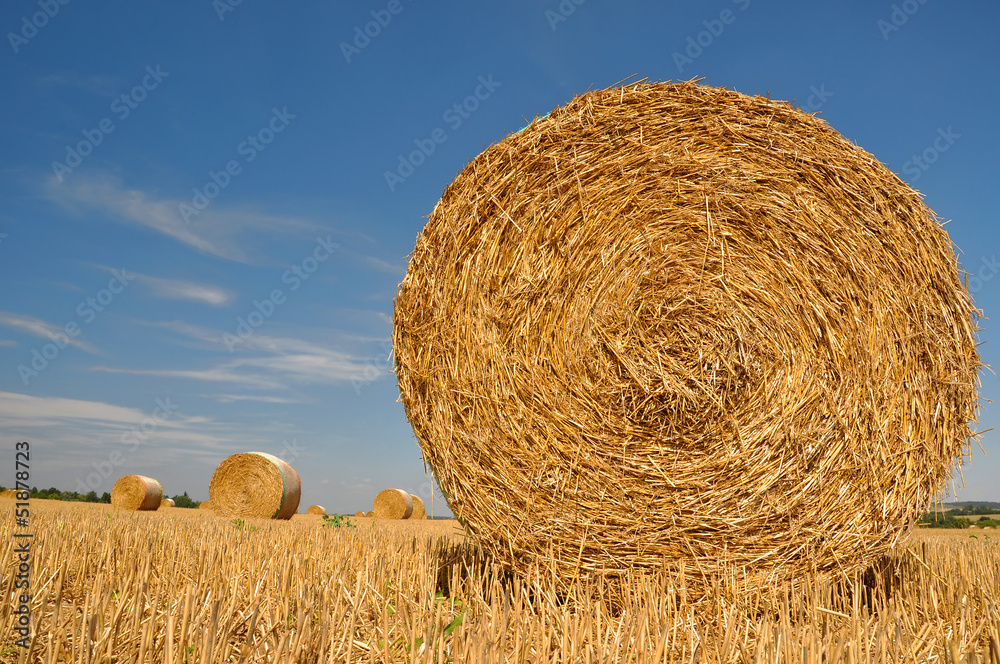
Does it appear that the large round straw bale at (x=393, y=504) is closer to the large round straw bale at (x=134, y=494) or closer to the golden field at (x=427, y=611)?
the large round straw bale at (x=134, y=494)

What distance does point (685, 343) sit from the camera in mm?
3357

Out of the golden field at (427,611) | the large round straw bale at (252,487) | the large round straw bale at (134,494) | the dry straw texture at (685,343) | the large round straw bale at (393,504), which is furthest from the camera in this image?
the large round straw bale at (393,504)

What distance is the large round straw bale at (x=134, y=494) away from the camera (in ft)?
44.8

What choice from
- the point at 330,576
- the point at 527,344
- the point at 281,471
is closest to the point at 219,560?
the point at 330,576

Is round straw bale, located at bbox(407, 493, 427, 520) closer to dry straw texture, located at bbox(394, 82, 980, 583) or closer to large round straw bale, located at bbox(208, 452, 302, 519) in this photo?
large round straw bale, located at bbox(208, 452, 302, 519)

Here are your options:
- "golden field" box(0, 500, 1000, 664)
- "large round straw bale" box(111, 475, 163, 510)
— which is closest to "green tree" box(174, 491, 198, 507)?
"large round straw bale" box(111, 475, 163, 510)

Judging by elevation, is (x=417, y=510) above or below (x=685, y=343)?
below

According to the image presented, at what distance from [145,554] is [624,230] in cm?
359

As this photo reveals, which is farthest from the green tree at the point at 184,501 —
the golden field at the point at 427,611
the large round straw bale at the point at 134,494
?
the golden field at the point at 427,611

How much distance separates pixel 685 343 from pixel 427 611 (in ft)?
5.86

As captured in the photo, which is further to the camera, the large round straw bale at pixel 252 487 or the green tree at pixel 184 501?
the green tree at pixel 184 501

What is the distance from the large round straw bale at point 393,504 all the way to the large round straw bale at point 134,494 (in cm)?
478

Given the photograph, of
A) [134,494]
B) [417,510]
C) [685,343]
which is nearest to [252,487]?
[134,494]

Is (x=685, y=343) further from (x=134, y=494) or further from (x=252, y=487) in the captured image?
(x=134, y=494)
